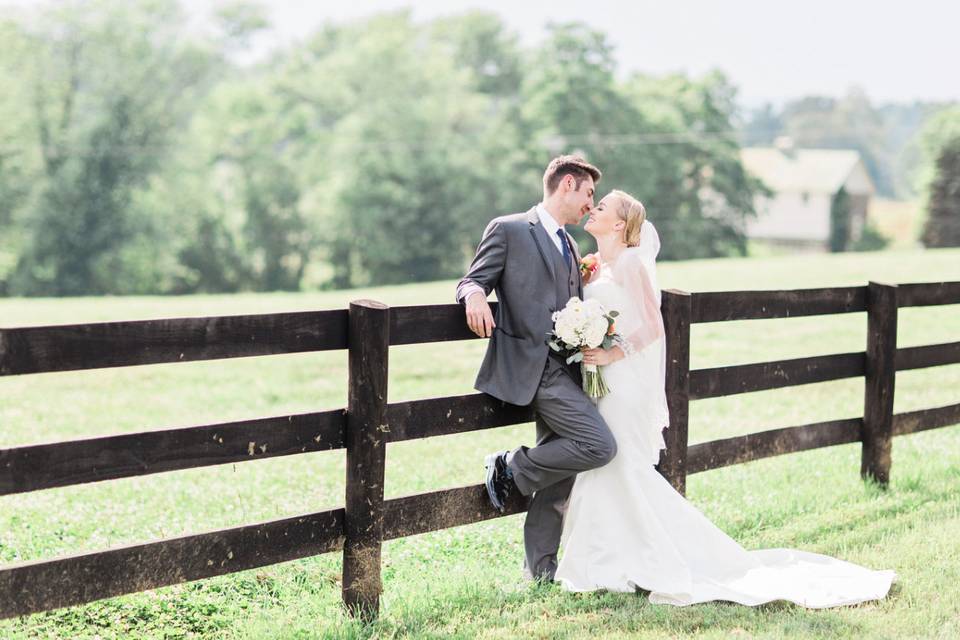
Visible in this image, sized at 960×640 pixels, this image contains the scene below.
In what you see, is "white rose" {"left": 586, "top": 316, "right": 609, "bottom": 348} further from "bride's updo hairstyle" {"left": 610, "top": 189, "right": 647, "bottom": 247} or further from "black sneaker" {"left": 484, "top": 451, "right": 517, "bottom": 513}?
"black sneaker" {"left": 484, "top": 451, "right": 517, "bottom": 513}

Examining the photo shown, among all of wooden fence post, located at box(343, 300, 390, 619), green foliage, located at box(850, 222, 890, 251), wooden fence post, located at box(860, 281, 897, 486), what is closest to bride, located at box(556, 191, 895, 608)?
wooden fence post, located at box(343, 300, 390, 619)

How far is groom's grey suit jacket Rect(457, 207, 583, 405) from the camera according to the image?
Result: 5551 mm

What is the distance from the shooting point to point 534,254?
5.61 m

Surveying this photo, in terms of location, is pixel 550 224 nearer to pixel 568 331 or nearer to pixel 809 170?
pixel 568 331

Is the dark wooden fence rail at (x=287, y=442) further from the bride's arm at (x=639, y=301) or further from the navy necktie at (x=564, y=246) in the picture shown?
the navy necktie at (x=564, y=246)

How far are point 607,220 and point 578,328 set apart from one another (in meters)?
0.80

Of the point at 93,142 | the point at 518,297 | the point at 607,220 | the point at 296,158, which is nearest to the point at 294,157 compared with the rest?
the point at 296,158

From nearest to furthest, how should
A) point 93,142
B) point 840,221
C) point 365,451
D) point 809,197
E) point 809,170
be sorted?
point 365,451, point 93,142, point 840,221, point 809,197, point 809,170

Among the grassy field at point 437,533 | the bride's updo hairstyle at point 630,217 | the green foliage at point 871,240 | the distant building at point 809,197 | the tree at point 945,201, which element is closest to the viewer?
the grassy field at point 437,533

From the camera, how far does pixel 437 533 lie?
7195 millimetres

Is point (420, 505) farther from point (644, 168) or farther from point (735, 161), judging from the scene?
point (735, 161)

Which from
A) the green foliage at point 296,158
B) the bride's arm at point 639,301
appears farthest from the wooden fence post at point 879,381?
the green foliage at point 296,158

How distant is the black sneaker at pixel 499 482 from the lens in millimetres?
5660

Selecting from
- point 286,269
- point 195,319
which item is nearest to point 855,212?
point 286,269
